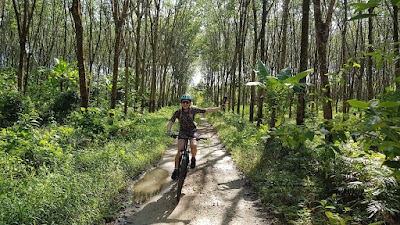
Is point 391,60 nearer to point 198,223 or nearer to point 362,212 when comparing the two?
Result: point 362,212

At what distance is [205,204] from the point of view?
15.0ft

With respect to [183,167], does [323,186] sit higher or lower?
lower

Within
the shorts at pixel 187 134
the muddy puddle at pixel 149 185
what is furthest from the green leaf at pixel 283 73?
the muddy puddle at pixel 149 185

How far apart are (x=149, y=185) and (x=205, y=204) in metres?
1.61

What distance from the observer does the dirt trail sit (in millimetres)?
4008

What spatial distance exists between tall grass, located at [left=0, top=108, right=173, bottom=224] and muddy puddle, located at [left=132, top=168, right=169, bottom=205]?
0.27 m

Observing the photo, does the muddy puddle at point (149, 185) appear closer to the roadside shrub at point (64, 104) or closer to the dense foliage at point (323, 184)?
the dense foliage at point (323, 184)

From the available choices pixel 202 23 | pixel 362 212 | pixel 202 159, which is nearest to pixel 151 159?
pixel 202 159

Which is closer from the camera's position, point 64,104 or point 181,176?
point 181,176

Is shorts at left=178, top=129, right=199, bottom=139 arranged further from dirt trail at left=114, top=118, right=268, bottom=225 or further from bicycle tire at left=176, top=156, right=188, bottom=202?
dirt trail at left=114, top=118, right=268, bottom=225

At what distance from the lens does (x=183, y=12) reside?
19828 mm

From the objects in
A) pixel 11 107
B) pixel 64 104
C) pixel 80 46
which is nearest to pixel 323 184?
pixel 80 46

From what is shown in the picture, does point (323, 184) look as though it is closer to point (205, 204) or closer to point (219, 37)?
point (205, 204)

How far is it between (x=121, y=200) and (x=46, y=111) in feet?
24.1
